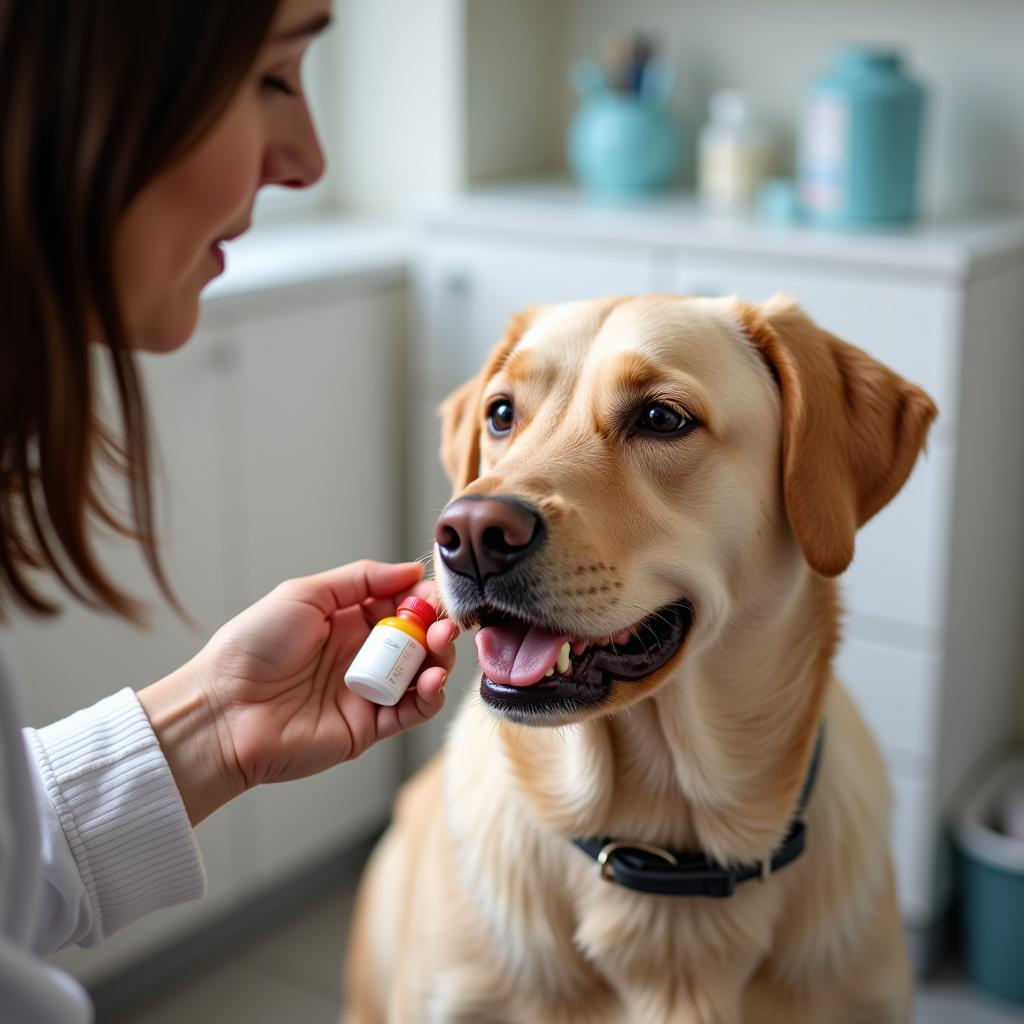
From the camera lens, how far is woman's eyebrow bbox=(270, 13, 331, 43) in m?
0.82

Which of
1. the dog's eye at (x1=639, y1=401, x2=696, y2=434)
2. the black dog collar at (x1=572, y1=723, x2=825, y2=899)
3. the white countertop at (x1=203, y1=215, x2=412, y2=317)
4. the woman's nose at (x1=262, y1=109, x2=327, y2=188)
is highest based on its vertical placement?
the woman's nose at (x1=262, y1=109, x2=327, y2=188)

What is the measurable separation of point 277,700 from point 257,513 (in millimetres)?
1126

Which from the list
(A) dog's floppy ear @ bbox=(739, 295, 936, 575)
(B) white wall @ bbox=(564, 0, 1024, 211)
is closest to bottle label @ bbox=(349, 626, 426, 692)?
(A) dog's floppy ear @ bbox=(739, 295, 936, 575)

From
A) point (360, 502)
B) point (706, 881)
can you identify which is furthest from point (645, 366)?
point (360, 502)

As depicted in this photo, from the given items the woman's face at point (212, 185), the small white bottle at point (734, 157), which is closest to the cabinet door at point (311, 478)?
the small white bottle at point (734, 157)

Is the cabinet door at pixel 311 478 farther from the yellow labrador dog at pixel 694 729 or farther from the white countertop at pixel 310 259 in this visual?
the yellow labrador dog at pixel 694 729

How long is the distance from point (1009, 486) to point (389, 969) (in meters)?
1.35

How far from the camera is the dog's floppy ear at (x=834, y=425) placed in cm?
117

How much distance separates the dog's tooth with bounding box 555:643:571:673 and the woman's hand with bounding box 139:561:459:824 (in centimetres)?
10

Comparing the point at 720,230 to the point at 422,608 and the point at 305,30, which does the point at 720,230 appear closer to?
the point at 422,608

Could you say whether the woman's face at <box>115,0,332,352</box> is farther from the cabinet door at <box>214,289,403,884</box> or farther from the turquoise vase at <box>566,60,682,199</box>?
the turquoise vase at <box>566,60,682,199</box>

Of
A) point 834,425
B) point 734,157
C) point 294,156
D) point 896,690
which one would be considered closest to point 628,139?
point 734,157

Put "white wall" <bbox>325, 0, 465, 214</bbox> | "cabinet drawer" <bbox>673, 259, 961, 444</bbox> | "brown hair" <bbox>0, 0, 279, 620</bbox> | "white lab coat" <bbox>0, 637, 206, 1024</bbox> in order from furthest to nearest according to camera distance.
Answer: "white wall" <bbox>325, 0, 465, 214</bbox>, "cabinet drawer" <bbox>673, 259, 961, 444</bbox>, "white lab coat" <bbox>0, 637, 206, 1024</bbox>, "brown hair" <bbox>0, 0, 279, 620</bbox>

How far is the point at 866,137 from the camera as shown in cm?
216
